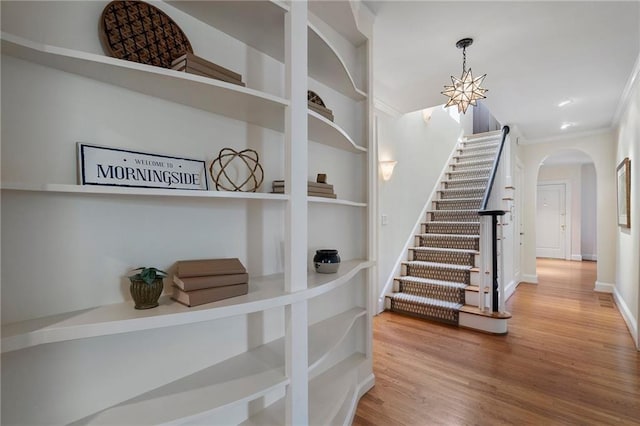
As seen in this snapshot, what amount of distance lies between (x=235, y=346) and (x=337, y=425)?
0.77m

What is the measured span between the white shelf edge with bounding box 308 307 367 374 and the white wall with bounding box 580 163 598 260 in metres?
9.19

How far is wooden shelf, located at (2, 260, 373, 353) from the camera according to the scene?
2.39 ft

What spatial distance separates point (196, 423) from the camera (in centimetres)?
112

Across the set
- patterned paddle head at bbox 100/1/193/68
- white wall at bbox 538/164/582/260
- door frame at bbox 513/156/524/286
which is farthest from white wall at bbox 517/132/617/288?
patterned paddle head at bbox 100/1/193/68

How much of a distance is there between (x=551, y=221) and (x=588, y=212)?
2.87ft

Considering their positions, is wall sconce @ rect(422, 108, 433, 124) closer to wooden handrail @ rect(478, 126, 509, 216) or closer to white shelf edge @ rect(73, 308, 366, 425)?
wooden handrail @ rect(478, 126, 509, 216)

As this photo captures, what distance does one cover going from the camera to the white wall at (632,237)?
2961 millimetres

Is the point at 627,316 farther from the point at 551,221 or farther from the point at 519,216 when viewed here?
the point at 551,221

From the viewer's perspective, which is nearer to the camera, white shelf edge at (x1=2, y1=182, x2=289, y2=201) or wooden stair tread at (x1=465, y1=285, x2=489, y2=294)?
white shelf edge at (x1=2, y1=182, x2=289, y2=201)

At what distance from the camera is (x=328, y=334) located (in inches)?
64.1

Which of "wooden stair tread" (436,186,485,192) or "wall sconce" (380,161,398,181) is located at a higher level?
"wall sconce" (380,161,398,181)

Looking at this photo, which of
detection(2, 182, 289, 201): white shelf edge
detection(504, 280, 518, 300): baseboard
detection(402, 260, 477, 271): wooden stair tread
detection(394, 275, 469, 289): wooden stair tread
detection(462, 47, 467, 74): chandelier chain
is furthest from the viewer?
detection(504, 280, 518, 300): baseboard

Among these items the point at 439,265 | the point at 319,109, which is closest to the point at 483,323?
the point at 439,265

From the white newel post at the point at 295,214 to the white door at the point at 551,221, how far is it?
9.64 m
